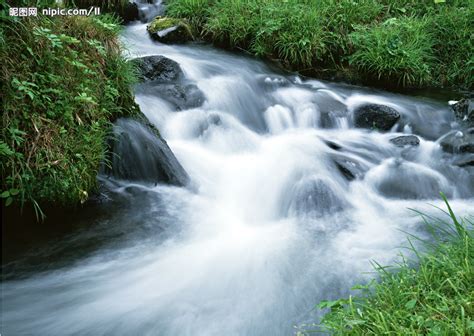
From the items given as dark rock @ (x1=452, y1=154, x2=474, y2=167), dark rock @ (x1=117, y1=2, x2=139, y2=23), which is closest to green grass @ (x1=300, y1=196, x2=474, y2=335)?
dark rock @ (x1=452, y1=154, x2=474, y2=167)

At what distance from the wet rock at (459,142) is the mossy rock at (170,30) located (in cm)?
489

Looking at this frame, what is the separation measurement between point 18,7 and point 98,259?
196 cm

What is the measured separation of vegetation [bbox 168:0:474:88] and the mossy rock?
0.99 ft

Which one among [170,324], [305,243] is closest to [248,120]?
[305,243]

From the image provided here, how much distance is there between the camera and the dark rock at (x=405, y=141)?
6004 mm

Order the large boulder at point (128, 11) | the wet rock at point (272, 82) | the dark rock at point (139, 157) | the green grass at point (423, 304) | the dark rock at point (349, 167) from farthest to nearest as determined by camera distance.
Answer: the large boulder at point (128, 11) < the wet rock at point (272, 82) < the dark rock at point (349, 167) < the dark rock at point (139, 157) < the green grass at point (423, 304)

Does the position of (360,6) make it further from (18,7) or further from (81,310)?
(81,310)

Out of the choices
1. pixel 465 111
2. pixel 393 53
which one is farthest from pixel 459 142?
pixel 393 53

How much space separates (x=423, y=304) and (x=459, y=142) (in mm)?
4129

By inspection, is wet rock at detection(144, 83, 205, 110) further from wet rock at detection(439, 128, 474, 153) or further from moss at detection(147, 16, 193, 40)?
wet rock at detection(439, 128, 474, 153)

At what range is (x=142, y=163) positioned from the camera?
4.33m

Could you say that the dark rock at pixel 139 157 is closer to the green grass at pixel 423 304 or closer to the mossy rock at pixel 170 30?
the green grass at pixel 423 304

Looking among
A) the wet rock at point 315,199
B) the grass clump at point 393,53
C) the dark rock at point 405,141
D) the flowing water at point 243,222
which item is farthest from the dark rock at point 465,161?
the grass clump at point 393,53

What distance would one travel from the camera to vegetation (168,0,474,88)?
7734 millimetres
